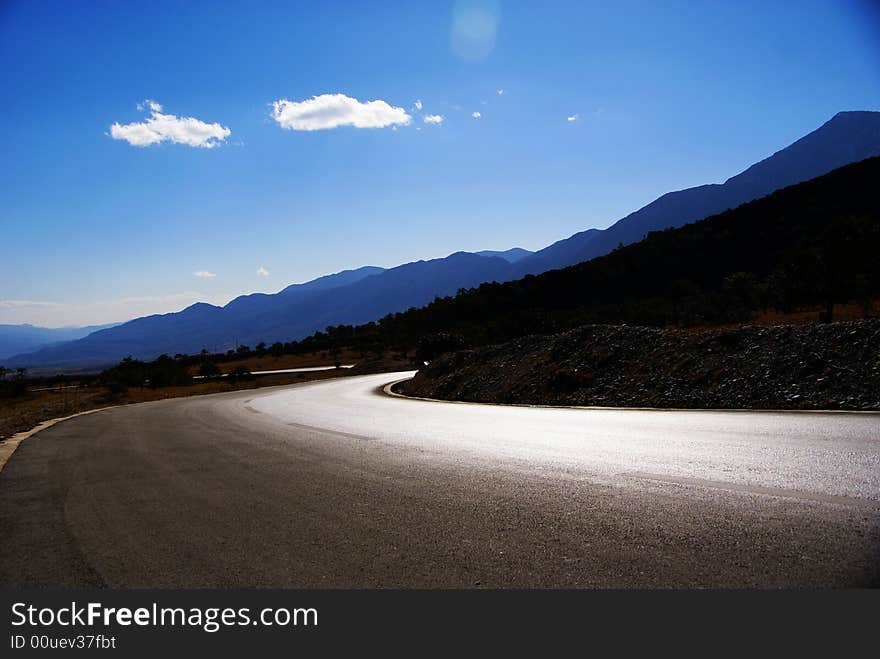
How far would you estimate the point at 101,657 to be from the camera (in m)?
3.20

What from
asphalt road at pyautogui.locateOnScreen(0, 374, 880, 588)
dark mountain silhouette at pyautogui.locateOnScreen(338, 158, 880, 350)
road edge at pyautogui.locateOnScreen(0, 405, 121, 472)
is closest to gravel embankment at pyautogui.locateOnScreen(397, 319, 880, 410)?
dark mountain silhouette at pyautogui.locateOnScreen(338, 158, 880, 350)

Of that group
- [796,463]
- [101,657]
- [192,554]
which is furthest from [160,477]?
[796,463]

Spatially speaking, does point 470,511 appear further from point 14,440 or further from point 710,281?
point 710,281

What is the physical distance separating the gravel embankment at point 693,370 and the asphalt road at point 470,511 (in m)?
2.35

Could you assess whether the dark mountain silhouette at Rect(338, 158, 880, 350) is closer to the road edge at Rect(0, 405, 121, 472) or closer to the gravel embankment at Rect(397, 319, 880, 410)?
the gravel embankment at Rect(397, 319, 880, 410)

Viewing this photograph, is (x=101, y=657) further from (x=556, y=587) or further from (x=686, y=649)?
(x=686, y=649)

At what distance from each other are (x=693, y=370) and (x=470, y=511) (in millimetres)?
11783

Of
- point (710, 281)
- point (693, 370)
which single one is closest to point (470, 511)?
point (693, 370)

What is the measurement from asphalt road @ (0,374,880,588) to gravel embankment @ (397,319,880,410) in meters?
2.35

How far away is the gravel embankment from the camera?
478 inches

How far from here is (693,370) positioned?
1516 centimetres

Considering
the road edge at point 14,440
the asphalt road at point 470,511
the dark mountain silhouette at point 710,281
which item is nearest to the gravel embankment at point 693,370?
the dark mountain silhouette at point 710,281

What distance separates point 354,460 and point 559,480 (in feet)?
10.2

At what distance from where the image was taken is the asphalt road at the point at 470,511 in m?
3.76
